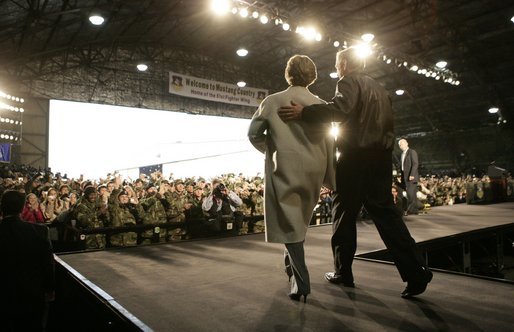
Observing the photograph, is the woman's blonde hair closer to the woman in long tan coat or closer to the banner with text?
the woman in long tan coat

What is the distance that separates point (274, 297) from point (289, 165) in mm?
803

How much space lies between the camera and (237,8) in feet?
30.2

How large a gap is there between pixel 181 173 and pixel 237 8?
25.8 feet

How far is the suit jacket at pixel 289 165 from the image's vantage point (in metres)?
2.12

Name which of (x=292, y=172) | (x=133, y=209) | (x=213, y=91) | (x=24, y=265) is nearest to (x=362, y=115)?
(x=292, y=172)

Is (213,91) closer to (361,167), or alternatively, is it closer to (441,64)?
(441,64)

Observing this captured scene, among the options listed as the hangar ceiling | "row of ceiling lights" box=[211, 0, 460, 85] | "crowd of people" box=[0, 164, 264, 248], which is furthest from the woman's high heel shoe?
the hangar ceiling

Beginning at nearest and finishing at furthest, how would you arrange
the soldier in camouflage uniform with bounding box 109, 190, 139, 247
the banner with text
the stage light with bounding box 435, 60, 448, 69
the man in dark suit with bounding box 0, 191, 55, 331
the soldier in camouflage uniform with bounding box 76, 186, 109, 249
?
the man in dark suit with bounding box 0, 191, 55, 331 → the soldier in camouflage uniform with bounding box 76, 186, 109, 249 → the soldier in camouflage uniform with bounding box 109, 190, 139, 247 → the stage light with bounding box 435, 60, 448, 69 → the banner with text

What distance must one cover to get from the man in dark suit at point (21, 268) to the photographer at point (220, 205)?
139 inches

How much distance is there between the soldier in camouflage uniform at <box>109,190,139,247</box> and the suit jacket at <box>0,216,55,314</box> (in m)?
2.78

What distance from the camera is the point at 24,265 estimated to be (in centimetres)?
255

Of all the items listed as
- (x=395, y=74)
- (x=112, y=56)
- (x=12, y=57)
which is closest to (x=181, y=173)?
(x=112, y=56)

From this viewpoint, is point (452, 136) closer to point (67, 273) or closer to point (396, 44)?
point (396, 44)

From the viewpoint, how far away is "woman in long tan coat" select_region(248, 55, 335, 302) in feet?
6.95
